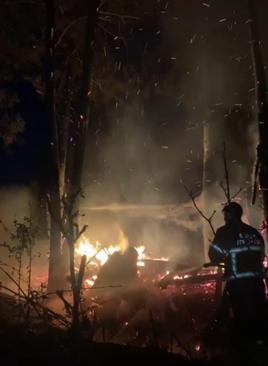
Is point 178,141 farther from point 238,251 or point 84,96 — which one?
point 238,251

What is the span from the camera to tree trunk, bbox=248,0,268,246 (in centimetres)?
959

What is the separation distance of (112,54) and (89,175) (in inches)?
435

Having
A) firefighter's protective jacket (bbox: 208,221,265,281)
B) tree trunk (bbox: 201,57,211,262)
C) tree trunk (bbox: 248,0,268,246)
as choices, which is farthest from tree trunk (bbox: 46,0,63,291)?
tree trunk (bbox: 201,57,211,262)

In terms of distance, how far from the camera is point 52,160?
1290 cm

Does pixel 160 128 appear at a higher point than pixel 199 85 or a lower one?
higher

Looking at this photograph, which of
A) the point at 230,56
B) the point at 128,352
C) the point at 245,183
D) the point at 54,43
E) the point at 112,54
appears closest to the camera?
the point at 128,352

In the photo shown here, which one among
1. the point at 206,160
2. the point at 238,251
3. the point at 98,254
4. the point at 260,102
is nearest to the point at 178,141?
the point at 206,160

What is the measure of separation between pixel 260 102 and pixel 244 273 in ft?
14.7

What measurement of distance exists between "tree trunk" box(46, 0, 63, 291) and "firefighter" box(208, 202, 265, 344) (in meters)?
6.55

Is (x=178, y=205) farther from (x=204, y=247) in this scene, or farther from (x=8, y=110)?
(x=8, y=110)

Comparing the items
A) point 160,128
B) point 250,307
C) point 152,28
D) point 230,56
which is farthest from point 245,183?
point 250,307

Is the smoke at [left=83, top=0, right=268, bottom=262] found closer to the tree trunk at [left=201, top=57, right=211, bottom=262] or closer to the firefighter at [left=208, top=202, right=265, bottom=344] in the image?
the tree trunk at [left=201, top=57, right=211, bottom=262]

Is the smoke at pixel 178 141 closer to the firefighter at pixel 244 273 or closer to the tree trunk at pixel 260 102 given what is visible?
the tree trunk at pixel 260 102

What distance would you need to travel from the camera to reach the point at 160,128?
86.6 feet
